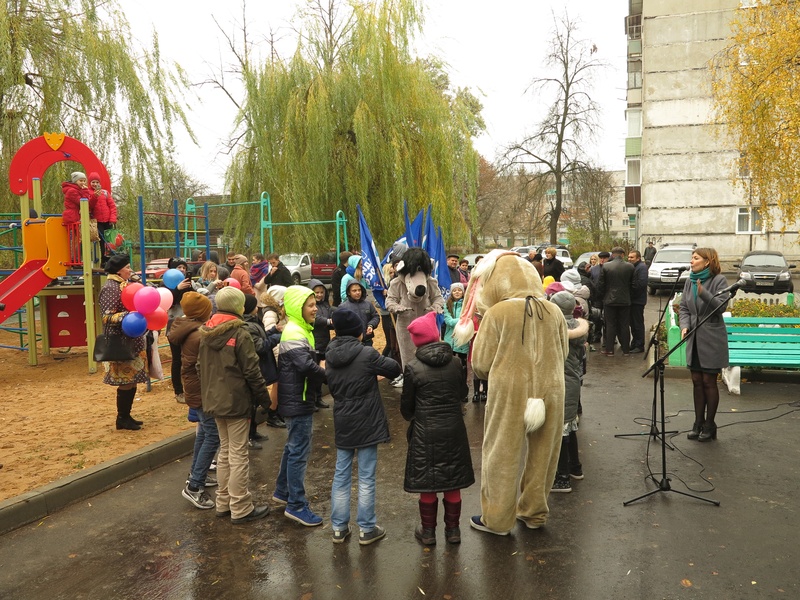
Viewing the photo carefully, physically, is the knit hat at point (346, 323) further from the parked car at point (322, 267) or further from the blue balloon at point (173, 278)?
the parked car at point (322, 267)

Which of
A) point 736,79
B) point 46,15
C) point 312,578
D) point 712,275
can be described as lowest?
point 312,578

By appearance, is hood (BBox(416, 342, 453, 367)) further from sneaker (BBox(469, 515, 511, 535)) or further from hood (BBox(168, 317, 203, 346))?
hood (BBox(168, 317, 203, 346))

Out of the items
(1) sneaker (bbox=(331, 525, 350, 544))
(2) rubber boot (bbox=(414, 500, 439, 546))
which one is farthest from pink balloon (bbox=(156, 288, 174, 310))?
(2) rubber boot (bbox=(414, 500, 439, 546))

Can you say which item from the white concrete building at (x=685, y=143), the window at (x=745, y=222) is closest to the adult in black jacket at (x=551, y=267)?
the white concrete building at (x=685, y=143)

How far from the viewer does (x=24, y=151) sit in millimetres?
10984

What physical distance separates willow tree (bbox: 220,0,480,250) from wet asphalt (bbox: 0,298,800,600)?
38.8ft

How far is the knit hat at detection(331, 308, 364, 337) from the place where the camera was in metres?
4.68

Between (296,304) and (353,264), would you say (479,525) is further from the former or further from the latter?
(353,264)

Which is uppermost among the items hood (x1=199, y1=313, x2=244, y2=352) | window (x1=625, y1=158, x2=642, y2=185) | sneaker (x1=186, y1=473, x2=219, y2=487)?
window (x1=625, y1=158, x2=642, y2=185)

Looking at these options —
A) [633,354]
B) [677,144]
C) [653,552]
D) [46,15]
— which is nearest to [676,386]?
[633,354]

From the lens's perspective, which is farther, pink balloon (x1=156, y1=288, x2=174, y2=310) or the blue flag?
the blue flag

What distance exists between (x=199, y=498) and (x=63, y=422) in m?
3.17

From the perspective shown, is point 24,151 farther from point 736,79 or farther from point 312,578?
point 736,79

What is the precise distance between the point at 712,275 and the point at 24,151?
10335mm
